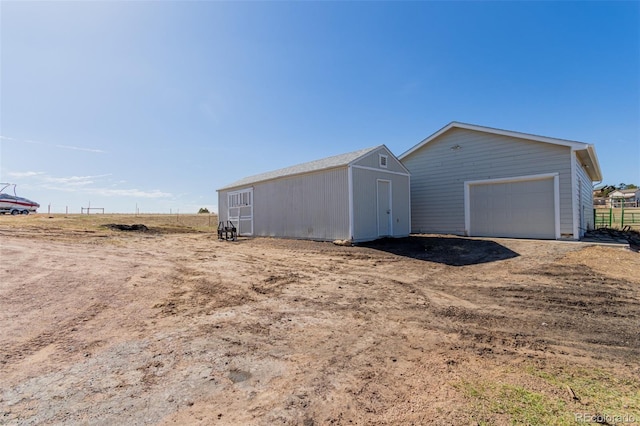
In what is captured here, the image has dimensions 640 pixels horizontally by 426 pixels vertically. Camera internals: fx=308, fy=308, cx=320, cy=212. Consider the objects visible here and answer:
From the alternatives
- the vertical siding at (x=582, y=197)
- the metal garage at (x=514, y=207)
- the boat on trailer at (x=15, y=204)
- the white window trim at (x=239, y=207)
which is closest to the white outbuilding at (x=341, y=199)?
the white window trim at (x=239, y=207)

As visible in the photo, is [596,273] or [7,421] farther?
[596,273]

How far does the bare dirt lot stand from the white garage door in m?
4.98

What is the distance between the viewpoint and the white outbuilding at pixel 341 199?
11484mm

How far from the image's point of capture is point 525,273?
6605 millimetres

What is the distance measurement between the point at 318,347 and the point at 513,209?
11.7 metres

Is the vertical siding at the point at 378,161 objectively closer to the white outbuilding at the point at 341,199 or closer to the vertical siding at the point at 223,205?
the white outbuilding at the point at 341,199

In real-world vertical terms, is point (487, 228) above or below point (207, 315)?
above

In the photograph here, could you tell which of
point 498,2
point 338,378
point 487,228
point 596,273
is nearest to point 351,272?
point 338,378

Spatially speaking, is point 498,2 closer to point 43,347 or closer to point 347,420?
point 347,420

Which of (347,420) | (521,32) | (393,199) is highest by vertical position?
(521,32)

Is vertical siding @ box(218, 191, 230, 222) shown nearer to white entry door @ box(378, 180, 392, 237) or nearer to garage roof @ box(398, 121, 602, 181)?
white entry door @ box(378, 180, 392, 237)

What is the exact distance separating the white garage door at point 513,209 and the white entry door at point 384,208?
11.5 ft

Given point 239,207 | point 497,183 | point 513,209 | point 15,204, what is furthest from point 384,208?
point 15,204

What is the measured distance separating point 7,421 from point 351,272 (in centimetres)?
580
